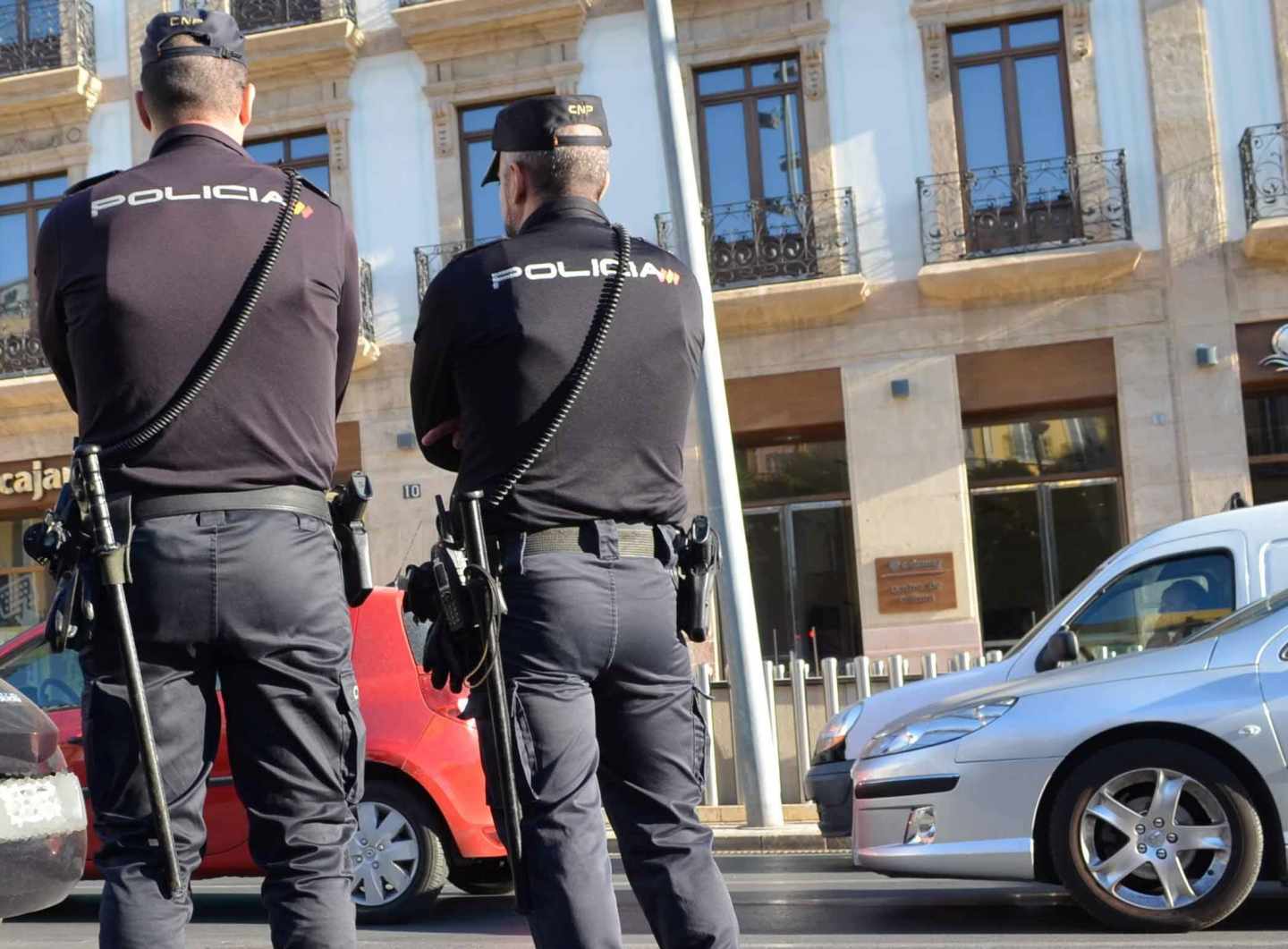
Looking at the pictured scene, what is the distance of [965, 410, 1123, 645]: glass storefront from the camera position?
19859 mm

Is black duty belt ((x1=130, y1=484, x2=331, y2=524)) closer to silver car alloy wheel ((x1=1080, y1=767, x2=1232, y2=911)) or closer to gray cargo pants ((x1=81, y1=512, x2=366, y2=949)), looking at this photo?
gray cargo pants ((x1=81, y1=512, x2=366, y2=949))

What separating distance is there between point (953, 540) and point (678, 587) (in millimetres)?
16244

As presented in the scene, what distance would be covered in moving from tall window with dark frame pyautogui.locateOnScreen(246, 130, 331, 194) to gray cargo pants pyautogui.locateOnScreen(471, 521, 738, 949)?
64.1 ft

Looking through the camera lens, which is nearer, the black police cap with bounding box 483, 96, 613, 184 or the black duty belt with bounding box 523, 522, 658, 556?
the black duty belt with bounding box 523, 522, 658, 556

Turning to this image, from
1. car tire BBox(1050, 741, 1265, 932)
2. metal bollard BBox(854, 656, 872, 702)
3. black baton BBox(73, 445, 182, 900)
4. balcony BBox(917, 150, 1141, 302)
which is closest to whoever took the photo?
black baton BBox(73, 445, 182, 900)

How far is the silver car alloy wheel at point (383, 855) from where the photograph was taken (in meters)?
7.81

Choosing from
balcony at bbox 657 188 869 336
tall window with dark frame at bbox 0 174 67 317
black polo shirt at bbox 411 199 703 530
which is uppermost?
tall window with dark frame at bbox 0 174 67 317

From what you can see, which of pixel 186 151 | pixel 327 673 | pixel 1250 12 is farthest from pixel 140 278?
pixel 1250 12

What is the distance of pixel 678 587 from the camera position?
3773 millimetres

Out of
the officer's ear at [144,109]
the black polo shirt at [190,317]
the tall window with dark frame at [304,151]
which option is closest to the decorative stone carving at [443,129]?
the tall window with dark frame at [304,151]

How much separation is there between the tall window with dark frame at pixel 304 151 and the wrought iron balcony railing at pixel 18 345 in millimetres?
3700

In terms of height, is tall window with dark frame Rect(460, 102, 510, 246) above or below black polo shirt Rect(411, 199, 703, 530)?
above

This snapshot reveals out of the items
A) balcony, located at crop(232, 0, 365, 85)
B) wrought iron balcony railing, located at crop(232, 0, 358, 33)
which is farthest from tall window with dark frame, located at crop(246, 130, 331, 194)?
wrought iron balcony railing, located at crop(232, 0, 358, 33)

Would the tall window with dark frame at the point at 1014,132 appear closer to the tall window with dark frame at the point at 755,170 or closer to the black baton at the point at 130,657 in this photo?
the tall window with dark frame at the point at 755,170
